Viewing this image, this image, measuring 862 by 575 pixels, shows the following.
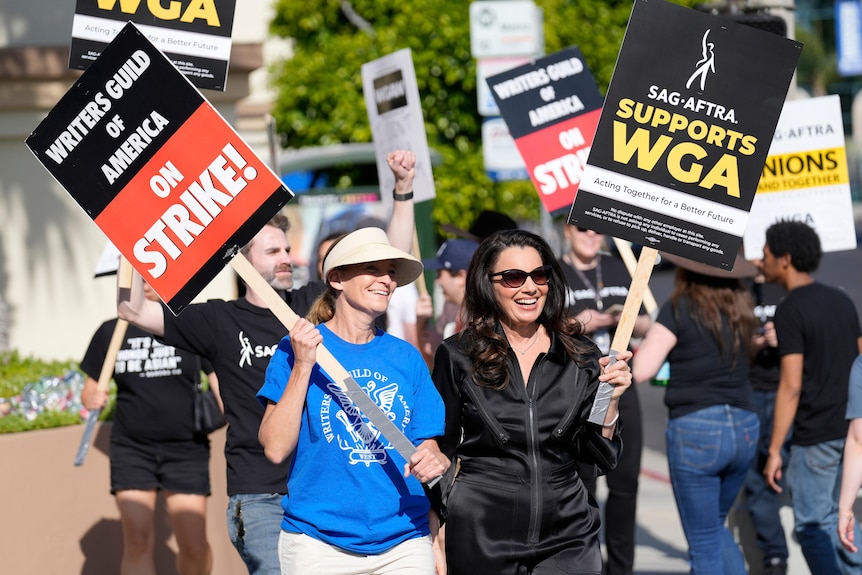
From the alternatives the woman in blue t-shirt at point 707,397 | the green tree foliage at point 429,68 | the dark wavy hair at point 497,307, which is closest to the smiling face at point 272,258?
the dark wavy hair at point 497,307

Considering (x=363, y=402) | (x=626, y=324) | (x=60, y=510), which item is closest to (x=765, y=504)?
(x=626, y=324)

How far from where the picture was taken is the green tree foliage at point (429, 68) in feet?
63.4

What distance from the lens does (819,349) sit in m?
6.89

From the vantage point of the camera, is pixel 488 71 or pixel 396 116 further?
pixel 488 71

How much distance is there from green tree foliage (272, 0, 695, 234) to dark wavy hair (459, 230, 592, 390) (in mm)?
14162

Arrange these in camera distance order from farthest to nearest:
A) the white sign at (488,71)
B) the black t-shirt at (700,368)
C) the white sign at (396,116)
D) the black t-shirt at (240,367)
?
the white sign at (488,71), the white sign at (396,116), the black t-shirt at (700,368), the black t-shirt at (240,367)

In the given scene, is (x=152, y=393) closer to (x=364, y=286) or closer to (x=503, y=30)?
(x=364, y=286)

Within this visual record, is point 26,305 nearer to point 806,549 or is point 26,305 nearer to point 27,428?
point 27,428

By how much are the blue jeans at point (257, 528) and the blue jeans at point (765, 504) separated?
3.23 m

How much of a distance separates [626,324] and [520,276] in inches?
16.4

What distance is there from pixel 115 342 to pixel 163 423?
80cm

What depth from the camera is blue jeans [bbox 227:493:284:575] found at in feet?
17.9

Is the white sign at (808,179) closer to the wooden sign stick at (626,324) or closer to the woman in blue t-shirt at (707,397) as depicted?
the woman in blue t-shirt at (707,397)

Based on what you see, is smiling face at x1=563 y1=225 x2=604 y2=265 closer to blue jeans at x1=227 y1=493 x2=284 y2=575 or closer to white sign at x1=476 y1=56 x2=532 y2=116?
blue jeans at x1=227 y1=493 x2=284 y2=575
